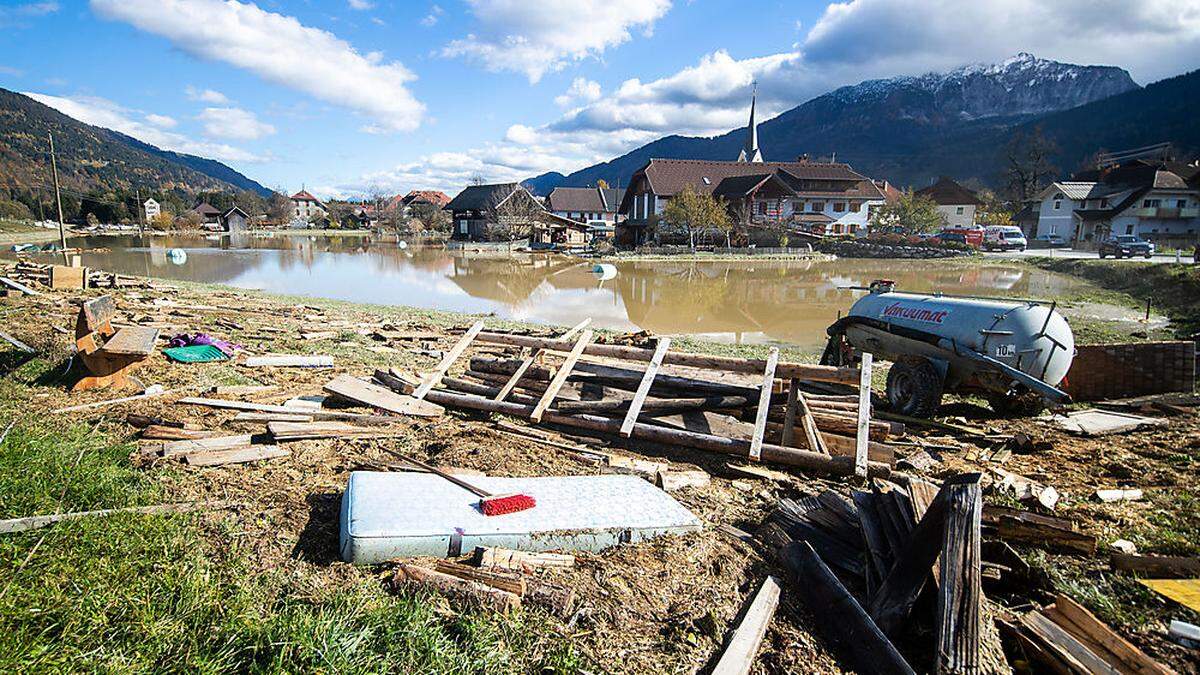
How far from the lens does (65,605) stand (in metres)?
3.11

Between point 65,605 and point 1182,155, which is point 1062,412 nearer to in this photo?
point 65,605

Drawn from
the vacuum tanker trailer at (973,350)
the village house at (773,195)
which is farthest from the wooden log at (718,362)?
the village house at (773,195)

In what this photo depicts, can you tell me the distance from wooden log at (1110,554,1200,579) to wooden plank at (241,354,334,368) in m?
10.6

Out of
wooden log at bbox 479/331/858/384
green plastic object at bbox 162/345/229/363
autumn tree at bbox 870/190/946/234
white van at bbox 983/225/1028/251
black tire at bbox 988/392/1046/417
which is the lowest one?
black tire at bbox 988/392/1046/417

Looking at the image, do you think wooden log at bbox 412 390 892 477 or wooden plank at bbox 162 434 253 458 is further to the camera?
wooden log at bbox 412 390 892 477

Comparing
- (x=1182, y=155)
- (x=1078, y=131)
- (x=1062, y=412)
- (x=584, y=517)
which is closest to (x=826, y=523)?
(x=584, y=517)

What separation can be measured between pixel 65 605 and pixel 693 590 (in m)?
3.64


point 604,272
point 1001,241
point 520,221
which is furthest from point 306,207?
point 1001,241

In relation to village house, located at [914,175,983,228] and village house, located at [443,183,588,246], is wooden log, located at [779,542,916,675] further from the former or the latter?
village house, located at [914,175,983,228]

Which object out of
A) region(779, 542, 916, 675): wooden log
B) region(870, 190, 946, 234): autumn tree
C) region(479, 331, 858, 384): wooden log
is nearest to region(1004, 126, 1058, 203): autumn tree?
region(870, 190, 946, 234): autumn tree

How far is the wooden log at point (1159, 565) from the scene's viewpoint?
4.05 m

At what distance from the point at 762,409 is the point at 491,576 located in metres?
3.94

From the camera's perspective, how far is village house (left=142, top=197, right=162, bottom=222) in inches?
3686

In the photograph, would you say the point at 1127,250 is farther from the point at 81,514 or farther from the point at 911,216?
the point at 81,514
